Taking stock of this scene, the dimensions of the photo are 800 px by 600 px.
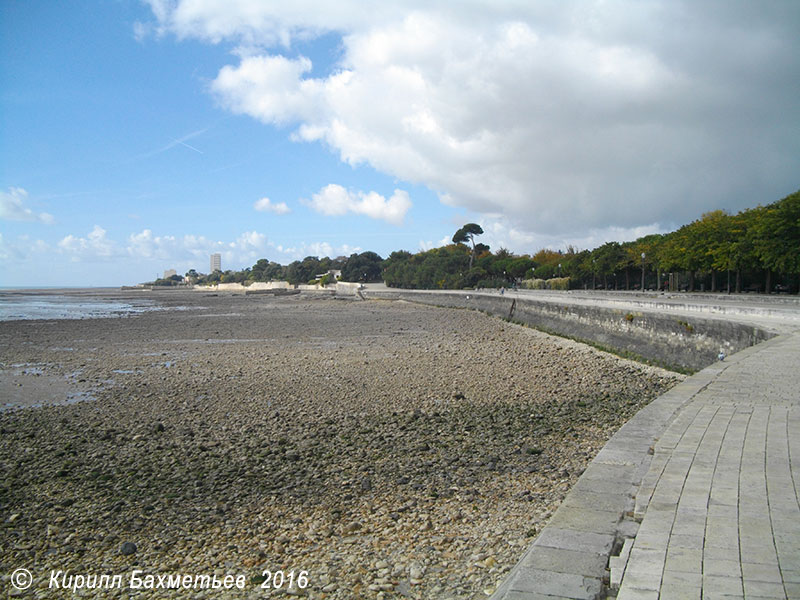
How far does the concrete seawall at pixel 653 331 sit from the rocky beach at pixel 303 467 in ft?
3.43

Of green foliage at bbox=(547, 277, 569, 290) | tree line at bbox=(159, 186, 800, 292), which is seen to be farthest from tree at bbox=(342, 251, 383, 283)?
green foliage at bbox=(547, 277, 569, 290)

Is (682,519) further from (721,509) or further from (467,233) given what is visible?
(467,233)

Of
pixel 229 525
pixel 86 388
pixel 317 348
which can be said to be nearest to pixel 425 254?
pixel 317 348

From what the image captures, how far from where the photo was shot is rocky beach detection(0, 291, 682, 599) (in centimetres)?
457

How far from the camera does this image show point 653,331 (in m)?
Answer: 16.4

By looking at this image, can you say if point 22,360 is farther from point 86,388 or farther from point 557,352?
point 557,352

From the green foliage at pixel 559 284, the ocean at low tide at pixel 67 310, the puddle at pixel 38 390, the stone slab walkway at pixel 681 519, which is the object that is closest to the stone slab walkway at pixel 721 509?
the stone slab walkway at pixel 681 519

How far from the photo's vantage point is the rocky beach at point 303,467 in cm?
457

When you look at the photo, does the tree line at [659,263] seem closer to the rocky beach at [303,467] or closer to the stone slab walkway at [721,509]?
the rocky beach at [303,467]

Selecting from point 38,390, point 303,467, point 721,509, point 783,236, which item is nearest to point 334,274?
point 783,236

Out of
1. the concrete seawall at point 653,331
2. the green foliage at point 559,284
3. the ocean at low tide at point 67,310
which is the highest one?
the green foliage at point 559,284

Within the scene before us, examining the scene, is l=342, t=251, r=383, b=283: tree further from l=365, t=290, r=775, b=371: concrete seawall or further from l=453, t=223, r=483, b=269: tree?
l=365, t=290, r=775, b=371: concrete seawall

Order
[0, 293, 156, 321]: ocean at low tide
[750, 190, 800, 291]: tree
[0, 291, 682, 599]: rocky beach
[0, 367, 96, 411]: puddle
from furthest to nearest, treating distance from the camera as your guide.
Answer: [0, 293, 156, 321]: ocean at low tide, [750, 190, 800, 291]: tree, [0, 367, 96, 411]: puddle, [0, 291, 682, 599]: rocky beach

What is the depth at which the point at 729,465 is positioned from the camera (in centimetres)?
412
